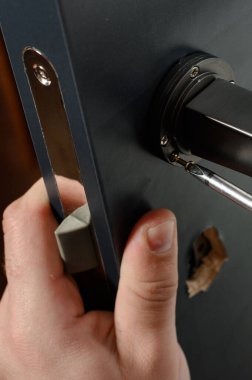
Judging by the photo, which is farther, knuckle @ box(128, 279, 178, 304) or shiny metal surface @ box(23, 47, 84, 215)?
knuckle @ box(128, 279, 178, 304)

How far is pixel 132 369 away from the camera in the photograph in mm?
484

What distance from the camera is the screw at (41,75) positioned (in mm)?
317

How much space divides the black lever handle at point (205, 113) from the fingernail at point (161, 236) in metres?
0.05

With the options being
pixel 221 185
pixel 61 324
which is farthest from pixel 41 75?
pixel 61 324

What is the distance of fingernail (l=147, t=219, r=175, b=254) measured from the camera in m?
0.39

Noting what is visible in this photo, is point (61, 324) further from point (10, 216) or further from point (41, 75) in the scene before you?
point (41, 75)

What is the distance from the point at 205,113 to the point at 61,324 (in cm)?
25

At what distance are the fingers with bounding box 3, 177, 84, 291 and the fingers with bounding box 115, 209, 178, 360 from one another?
8cm

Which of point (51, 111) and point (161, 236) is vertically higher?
point (51, 111)

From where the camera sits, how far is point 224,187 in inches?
14.2

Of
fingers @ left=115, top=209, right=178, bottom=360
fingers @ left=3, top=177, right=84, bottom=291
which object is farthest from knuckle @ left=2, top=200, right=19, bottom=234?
fingers @ left=115, top=209, right=178, bottom=360

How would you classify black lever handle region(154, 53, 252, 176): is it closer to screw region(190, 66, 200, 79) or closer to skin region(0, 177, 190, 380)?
screw region(190, 66, 200, 79)

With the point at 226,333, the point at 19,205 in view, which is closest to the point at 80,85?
the point at 19,205

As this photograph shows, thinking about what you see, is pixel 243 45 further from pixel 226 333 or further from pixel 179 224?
pixel 226 333
